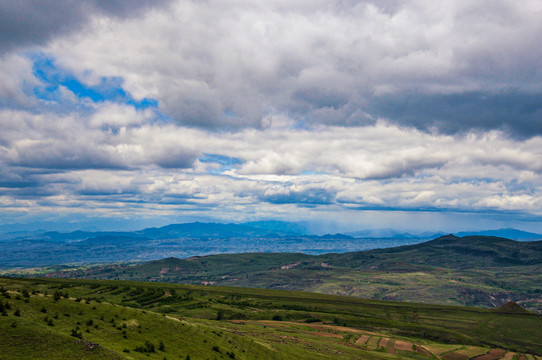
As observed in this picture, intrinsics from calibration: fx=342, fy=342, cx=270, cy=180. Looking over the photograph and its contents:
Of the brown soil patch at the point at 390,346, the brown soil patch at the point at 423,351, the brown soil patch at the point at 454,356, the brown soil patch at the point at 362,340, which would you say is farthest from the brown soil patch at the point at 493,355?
the brown soil patch at the point at 362,340

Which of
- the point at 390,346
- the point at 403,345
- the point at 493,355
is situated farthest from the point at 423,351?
the point at 493,355

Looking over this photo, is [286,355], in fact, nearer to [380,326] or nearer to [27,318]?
[27,318]

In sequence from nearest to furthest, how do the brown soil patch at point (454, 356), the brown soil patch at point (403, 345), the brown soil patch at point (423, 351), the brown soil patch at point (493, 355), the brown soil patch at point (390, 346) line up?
the brown soil patch at point (390, 346), the brown soil patch at point (423, 351), the brown soil patch at point (454, 356), the brown soil patch at point (403, 345), the brown soil patch at point (493, 355)

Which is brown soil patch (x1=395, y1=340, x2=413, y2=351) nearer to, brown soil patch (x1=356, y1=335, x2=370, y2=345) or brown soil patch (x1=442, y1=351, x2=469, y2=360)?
brown soil patch (x1=356, y1=335, x2=370, y2=345)

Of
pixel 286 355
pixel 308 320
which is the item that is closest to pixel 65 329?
pixel 286 355

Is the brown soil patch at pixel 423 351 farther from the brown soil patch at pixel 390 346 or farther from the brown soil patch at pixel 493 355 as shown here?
the brown soil patch at pixel 493 355

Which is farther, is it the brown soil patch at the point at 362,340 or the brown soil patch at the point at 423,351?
the brown soil patch at the point at 362,340

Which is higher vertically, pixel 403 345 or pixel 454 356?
pixel 403 345

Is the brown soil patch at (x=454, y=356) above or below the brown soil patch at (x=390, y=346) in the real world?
below

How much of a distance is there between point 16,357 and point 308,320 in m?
175

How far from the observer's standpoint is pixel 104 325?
161 ft

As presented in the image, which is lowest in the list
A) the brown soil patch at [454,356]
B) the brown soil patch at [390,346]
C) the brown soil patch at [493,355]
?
the brown soil patch at [493,355]

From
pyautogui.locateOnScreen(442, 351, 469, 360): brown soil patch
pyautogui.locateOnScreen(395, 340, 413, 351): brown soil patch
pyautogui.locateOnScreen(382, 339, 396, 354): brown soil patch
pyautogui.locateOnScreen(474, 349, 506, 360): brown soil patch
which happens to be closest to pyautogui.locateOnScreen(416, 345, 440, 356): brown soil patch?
pyautogui.locateOnScreen(395, 340, 413, 351): brown soil patch

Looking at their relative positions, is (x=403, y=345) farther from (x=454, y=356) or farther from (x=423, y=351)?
(x=454, y=356)
